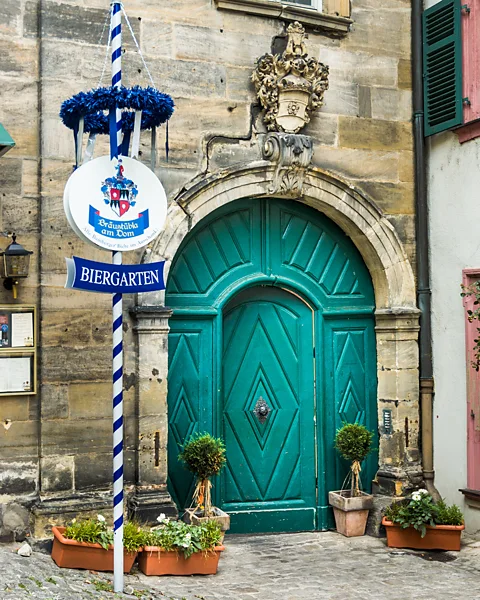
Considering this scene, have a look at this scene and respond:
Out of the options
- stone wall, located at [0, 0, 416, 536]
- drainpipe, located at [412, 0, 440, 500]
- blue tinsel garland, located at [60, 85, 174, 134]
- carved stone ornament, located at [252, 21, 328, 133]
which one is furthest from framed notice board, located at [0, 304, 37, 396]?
drainpipe, located at [412, 0, 440, 500]

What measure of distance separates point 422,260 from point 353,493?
7.25 feet

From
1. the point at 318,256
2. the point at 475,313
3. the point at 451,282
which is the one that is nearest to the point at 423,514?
the point at 475,313

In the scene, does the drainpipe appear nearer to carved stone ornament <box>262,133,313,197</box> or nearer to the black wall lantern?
carved stone ornament <box>262,133,313,197</box>

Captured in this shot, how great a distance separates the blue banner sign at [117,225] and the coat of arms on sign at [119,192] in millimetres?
27

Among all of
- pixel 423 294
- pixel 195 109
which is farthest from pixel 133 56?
pixel 423 294

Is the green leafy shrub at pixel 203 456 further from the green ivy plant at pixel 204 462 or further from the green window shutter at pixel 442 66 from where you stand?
the green window shutter at pixel 442 66

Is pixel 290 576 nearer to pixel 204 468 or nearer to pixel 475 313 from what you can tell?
pixel 204 468

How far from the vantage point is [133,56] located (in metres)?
7.36

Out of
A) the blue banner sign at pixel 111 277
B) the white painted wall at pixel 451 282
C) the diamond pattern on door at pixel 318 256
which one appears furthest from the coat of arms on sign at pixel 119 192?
the white painted wall at pixel 451 282

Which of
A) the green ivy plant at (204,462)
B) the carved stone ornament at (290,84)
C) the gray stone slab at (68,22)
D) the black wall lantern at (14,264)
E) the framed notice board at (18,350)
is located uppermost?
the gray stone slab at (68,22)

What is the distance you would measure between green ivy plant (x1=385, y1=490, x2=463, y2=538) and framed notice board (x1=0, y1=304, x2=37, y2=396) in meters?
3.22

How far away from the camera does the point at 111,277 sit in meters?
5.85

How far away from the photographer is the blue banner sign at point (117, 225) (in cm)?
576

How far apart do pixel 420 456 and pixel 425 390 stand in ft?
2.00
